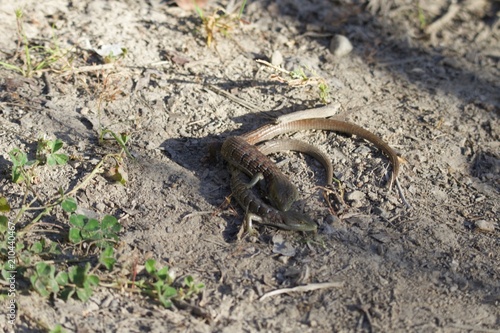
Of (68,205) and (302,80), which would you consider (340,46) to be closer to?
(302,80)

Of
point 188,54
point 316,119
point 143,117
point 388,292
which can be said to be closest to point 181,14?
point 188,54

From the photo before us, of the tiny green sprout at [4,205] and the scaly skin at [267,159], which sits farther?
the scaly skin at [267,159]

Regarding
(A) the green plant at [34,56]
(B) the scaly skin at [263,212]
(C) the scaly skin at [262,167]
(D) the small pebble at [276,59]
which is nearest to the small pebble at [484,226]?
A: (B) the scaly skin at [263,212]

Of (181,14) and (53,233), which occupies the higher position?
(181,14)

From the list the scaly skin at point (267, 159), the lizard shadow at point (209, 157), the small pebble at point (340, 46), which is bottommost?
the lizard shadow at point (209, 157)

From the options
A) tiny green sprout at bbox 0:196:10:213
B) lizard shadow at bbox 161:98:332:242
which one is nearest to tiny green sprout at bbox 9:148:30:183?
tiny green sprout at bbox 0:196:10:213

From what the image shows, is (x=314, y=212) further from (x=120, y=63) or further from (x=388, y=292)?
(x=120, y=63)

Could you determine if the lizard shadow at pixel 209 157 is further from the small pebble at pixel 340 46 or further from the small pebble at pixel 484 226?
the small pebble at pixel 484 226
